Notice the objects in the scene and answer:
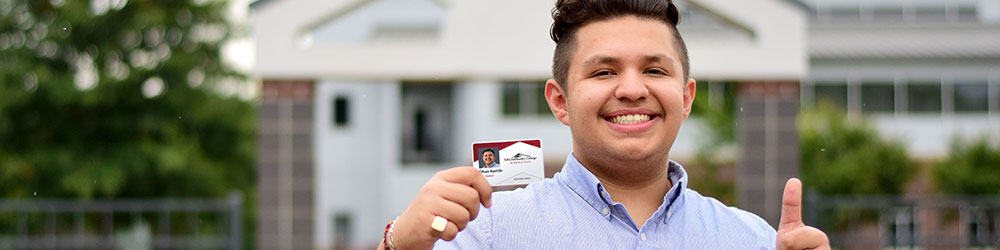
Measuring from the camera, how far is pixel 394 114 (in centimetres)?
2286

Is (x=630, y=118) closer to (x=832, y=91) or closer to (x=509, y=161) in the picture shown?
(x=509, y=161)

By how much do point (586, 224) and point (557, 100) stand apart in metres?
0.24

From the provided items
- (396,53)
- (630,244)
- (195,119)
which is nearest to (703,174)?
(195,119)

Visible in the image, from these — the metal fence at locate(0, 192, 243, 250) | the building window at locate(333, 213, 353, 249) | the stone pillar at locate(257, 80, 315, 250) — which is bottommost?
the building window at locate(333, 213, 353, 249)

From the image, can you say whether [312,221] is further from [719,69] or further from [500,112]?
[500,112]

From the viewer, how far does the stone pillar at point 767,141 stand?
810 centimetres

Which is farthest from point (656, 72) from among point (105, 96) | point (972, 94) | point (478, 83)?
point (972, 94)

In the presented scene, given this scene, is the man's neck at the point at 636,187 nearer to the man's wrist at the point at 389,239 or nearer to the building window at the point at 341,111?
the man's wrist at the point at 389,239

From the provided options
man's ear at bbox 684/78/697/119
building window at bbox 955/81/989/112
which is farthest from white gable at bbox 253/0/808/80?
building window at bbox 955/81/989/112

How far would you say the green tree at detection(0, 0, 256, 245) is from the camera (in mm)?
13961

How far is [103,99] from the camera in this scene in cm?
1420

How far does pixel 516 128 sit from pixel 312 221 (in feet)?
41.2

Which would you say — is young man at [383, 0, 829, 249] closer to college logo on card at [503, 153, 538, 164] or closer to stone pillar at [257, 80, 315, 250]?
college logo on card at [503, 153, 538, 164]

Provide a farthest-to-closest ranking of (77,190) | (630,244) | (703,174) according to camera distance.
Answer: (703,174) < (77,190) < (630,244)
